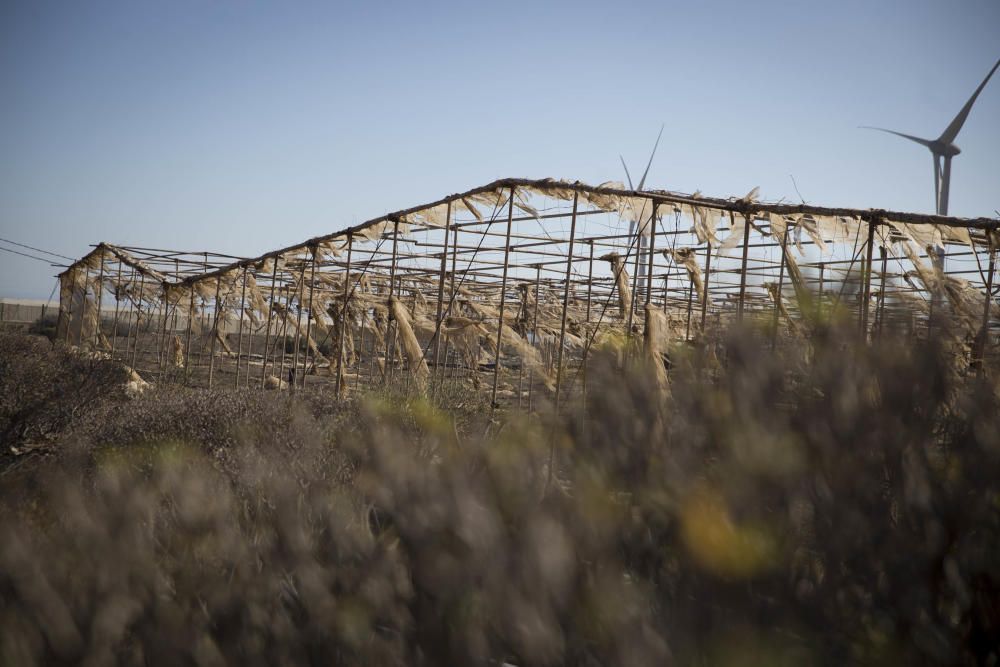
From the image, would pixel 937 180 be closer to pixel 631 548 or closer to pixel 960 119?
pixel 960 119

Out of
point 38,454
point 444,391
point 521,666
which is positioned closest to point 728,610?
point 521,666

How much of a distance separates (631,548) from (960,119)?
30.0m

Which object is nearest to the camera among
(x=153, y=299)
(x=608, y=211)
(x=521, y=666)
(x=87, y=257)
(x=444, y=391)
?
(x=521, y=666)

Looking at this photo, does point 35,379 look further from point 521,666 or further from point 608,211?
point 521,666

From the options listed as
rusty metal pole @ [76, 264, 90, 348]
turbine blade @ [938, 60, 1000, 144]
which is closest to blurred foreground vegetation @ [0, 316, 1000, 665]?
rusty metal pole @ [76, 264, 90, 348]

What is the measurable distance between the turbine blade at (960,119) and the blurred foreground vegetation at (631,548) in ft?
91.2

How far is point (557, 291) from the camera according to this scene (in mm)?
22266

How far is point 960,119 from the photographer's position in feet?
88.6

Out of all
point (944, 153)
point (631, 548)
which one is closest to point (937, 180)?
point (944, 153)

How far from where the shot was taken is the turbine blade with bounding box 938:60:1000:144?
25578 mm

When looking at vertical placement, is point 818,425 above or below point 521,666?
above

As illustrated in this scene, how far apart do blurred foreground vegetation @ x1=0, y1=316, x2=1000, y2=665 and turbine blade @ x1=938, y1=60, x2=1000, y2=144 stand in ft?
91.2

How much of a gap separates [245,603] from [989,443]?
3015mm

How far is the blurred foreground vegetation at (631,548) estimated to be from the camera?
109 inches
